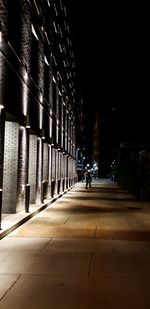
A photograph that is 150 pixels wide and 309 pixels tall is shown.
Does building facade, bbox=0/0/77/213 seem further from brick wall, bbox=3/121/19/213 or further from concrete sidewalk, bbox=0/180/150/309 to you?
concrete sidewalk, bbox=0/180/150/309

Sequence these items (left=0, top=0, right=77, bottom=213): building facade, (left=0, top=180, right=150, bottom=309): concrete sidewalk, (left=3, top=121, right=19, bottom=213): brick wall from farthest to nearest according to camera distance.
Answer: (left=3, top=121, right=19, bottom=213): brick wall, (left=0, top=0, right=77, bottom=213): building facade, (left=0, top=180, right=150, bottom=309): concrete sidewalk

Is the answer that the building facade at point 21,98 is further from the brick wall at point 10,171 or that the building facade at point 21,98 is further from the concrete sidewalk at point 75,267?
the concrete sidewalk at point 75,267

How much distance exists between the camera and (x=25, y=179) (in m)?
18.0

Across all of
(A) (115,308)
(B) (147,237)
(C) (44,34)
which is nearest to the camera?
(A) (115,308)

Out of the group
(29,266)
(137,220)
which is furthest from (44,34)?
(29,266)

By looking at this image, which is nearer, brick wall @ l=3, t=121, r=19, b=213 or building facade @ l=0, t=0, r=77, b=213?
building facade @ l=0, t=0, r=77, b=213

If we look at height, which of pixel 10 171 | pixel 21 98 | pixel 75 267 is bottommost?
pixel 75 267

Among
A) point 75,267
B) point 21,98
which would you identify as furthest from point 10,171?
point 75,267

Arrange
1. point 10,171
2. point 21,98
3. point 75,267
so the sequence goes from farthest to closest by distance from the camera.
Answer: point 21,98 → point 10,171 → point 75,267

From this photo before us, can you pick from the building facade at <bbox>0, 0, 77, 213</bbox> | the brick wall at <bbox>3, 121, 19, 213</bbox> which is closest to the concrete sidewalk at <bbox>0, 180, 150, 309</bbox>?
the brick wall at <bbox>3, 121, 19, 213</bbox>

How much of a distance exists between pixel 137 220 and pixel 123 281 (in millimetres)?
8481

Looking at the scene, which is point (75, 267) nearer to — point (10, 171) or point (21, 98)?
point (10, 171)

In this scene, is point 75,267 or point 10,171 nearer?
point 75,267

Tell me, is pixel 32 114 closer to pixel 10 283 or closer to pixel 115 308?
pixel 10 283
